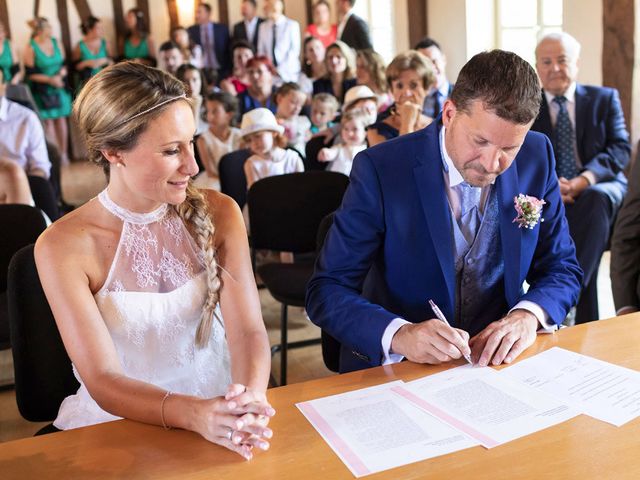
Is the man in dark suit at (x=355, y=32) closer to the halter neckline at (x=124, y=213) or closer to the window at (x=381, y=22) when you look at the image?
the window at (x=381, y=22)

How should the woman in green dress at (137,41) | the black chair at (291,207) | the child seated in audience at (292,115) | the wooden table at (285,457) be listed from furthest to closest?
the woman in green dress at (137,41) < the child seated in audience at (292,115) < the black chair at (291,207) < the wooden table at (285,457)

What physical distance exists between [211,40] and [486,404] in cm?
1063

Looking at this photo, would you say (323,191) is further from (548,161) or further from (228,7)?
(228,7)

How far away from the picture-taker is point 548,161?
202 centimetres

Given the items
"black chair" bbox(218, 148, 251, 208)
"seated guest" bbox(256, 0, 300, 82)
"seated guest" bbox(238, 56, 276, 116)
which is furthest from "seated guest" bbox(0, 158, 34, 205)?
"seated guest" bbox(256, 0, 300, 82)

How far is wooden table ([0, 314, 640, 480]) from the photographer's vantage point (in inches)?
46.5

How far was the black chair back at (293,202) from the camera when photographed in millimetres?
3615

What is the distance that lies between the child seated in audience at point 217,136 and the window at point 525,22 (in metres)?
2.66

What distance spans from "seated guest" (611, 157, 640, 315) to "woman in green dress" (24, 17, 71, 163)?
31.9 ft

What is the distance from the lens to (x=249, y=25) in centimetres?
1053

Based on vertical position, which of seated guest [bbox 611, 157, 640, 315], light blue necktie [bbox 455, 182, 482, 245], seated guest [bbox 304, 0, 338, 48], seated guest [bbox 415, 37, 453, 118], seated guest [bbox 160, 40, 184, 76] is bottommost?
seated guest [bbox 611, 157, 640, 315]

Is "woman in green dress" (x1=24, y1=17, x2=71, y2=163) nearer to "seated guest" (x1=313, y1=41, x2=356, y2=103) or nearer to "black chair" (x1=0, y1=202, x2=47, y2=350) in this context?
"seated guest" (x1=313, y1=41, x2=356, y2=103)

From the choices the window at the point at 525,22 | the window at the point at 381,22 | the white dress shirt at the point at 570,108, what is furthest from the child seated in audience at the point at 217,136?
the window at the point at 381,22

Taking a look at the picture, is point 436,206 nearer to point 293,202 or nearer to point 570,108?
point 293,202
